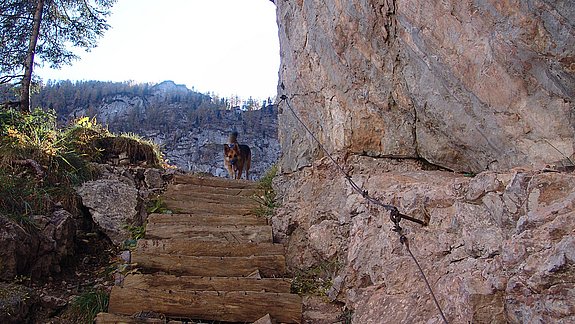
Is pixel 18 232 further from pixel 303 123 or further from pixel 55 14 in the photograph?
pixel 55 14

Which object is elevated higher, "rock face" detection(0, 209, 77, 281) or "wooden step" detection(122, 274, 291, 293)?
"rock face" detection(0, 209, 77, 281)

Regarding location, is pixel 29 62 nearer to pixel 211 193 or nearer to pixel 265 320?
pixel 211 193

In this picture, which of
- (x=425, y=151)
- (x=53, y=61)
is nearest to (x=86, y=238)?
(x=425, y=151)

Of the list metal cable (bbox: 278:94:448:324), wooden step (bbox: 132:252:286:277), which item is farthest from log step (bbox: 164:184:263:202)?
wooden step (bbox: 132:252:286:277)

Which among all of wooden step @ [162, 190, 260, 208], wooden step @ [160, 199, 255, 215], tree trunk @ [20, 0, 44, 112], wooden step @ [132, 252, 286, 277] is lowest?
wooden step @ [132, 252, 286, 277]

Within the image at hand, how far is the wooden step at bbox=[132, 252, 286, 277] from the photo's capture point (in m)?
4.04

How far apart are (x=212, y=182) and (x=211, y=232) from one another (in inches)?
64.1

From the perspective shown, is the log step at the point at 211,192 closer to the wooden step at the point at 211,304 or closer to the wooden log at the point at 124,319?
the wooden step at the point at 211,304

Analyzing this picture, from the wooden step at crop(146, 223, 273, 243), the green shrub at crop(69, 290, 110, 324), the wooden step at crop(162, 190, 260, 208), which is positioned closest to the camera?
the green shrub at crop(69, 290, 110, 324)

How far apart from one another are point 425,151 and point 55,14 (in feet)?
26.3

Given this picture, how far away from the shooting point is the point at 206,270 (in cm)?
405

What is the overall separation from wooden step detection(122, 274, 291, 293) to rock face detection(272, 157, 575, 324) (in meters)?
0.50

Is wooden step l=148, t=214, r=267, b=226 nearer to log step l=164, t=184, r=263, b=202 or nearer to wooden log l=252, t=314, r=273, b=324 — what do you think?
log step l=164, t=184, r=263, b=202

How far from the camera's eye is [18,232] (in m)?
4.10
